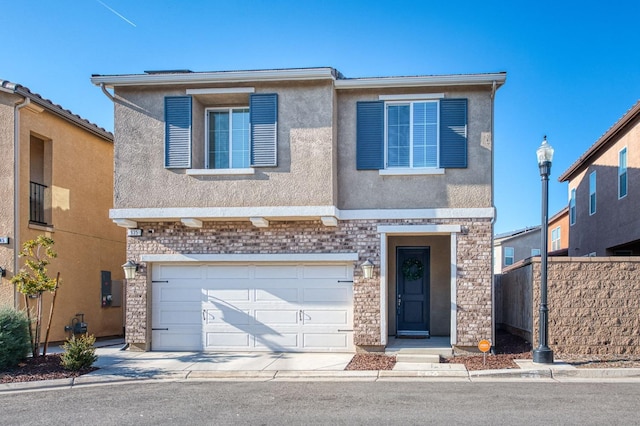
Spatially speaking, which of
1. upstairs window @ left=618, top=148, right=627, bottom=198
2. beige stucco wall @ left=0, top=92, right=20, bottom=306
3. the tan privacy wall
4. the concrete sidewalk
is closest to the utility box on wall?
beige stucco wall @ left=0, top=92, right=20, bottom=306

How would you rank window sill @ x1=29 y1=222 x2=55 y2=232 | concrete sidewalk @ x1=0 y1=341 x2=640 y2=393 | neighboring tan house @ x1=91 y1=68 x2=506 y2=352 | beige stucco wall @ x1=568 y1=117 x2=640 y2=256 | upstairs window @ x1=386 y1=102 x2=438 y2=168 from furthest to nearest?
beige stucco wall @ x1=568 y1=117 x2=640 y2=256 < window sill @ x1=29 y1=222 x2=55 y2=232 < upstairs window @ x1=386 y1=102 x2=438 y2=168 < neighboring tan house @ x1=91 y1=68 x2=506 y2=352 < concrete sidewalk @ x1=0 y1=341 x2=640 y2=393

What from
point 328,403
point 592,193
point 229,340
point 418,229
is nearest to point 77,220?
point 229,340

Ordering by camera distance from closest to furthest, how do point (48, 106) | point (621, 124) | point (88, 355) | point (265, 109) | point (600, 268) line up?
point (88, 355), point (600, 268), point (265, 109), point (48, 106), point (621, 124)

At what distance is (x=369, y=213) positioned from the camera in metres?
12.7

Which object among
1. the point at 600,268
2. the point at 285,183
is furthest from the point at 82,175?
the point at 600,268

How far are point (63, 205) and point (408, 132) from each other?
9.27 meters

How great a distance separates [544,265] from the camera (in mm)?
11250

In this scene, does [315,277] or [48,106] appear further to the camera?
[48,106]

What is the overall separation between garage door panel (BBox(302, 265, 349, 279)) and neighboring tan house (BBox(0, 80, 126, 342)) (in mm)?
6704

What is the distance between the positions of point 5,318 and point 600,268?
38.9 feet

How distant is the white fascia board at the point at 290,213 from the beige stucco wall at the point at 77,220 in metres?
3.28

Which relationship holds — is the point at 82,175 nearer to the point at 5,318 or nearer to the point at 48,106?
the point at 48,106

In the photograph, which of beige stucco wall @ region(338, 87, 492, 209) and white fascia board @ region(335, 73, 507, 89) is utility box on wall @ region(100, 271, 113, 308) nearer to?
beige stucco wall @ region(338, 87, 492, 209)

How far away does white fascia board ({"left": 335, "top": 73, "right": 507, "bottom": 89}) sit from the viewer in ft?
40.0
